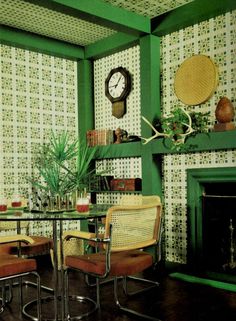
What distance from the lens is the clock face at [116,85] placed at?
19.1 ft

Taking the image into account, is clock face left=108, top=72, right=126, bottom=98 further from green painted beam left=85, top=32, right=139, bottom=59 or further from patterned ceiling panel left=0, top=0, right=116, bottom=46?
patterned ceiling panel left=0, top=0, right=116, bottom=46

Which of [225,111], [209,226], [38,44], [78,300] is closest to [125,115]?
[38,44]

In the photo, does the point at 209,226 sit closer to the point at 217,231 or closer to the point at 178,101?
the point at 217,231

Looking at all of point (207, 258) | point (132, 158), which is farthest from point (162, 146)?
point (207, 258)

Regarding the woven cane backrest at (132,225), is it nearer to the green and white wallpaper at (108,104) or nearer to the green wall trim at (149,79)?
the green and white wallpaper at (108,104)

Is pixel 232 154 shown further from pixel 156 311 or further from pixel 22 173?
pixel 22 173

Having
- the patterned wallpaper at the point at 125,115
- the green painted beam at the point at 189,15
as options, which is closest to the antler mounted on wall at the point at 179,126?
the patterned wallpaper at the point at 125,115

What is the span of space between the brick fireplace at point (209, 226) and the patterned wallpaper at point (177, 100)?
0.49 ft

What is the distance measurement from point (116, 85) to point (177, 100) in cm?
114

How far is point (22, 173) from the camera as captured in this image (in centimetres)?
576

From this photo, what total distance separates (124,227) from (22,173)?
3.04m

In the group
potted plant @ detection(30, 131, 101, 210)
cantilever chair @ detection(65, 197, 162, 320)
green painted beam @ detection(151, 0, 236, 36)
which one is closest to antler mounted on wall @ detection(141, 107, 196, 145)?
green painted beam @ detection(151, 0, 236, 36)

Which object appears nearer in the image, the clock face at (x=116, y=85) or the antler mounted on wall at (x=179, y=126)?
the antler mounted on wall at (x=179, y=126)

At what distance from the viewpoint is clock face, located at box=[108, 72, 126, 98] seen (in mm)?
5824
